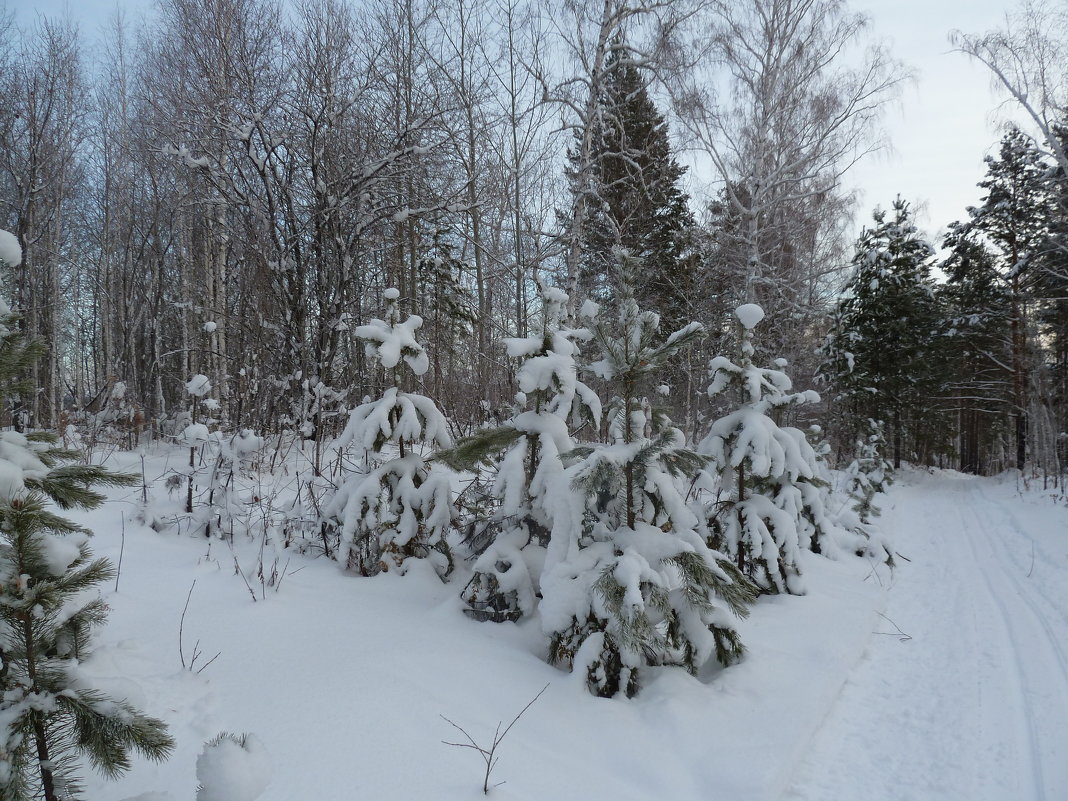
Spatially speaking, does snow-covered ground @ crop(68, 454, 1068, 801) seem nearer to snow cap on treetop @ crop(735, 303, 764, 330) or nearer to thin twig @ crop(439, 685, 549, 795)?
thin twig @ crop(439, 685, 549, 795)

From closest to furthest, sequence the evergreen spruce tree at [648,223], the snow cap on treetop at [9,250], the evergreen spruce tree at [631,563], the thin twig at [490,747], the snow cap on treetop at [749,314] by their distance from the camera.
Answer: the snow cap on treetop at [9,250]
the thin twig at [490,747]
the evergreen spruce tree at [631,563]
the snow cap on treetop at [749,314]
the evergreen spruce tree at [648,223]

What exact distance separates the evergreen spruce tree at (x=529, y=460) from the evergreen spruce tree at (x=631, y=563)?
32cm

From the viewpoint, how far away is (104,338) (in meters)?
14.9

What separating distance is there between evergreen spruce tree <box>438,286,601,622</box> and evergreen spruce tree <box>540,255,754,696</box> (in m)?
0.32

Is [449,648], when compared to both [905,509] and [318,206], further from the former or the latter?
[905,509]

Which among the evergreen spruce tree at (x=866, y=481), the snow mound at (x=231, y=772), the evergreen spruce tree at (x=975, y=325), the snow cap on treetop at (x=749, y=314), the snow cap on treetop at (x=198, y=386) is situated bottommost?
the evergreen spruce tree at (x=866, y=481)

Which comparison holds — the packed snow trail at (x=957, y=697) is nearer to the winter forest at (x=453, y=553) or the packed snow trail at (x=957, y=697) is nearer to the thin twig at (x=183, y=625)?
the winter forest at (x=453, y=553)

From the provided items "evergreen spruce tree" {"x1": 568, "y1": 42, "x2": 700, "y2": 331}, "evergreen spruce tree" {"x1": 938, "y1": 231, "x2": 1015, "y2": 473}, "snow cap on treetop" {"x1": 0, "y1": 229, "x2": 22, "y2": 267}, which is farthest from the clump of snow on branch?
"evergreen spruce tree" {"x1": 938, "y1": 231, "x2": 1015, "y2": 473}

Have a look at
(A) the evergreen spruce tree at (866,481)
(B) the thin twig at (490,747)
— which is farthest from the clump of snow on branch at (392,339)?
(A) the evergreen spruce tree at (866,481)

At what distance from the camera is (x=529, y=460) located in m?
3.83

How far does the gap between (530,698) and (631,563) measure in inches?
34.2

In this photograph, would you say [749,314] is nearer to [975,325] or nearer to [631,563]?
[631,563]

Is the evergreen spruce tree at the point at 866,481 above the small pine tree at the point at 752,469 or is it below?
below

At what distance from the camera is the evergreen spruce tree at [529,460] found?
347 cm
